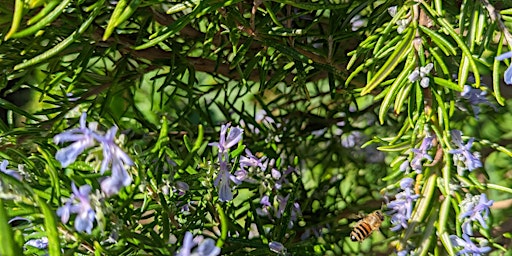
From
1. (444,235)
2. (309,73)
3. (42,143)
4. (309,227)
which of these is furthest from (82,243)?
(309,227)

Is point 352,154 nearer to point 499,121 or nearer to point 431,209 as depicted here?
point 499,121

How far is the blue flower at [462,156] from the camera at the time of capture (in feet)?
2.03

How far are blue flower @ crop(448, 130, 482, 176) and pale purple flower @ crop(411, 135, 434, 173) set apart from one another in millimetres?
25

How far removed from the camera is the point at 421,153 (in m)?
0.65

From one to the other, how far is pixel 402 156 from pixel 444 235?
0.10 meters

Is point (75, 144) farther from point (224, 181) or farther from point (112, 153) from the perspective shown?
point (224, 181)

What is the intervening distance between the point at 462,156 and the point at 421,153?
0.14 feet

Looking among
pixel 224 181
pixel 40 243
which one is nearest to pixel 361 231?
pixel 224 181

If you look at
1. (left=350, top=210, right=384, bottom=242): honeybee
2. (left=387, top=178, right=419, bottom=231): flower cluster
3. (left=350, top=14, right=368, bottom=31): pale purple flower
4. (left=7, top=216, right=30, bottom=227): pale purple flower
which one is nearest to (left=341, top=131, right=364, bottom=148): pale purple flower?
(left=350, top=14, right=368, bottom=31): pale purple flower

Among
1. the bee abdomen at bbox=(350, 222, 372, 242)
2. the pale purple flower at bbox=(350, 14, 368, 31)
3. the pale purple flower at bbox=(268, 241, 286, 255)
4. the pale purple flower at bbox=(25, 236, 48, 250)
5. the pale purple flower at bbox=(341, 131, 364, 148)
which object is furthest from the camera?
the pale purple flower at bbox=(341, 131, 364, 148)

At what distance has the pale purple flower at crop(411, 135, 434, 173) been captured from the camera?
642 mm

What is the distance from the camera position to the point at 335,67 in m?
0.81

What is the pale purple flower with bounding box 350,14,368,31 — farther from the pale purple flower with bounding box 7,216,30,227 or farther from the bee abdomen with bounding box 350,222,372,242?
the pale purple flower with bounding box 7,216,30,227

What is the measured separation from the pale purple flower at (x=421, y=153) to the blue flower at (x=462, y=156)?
3 cm
